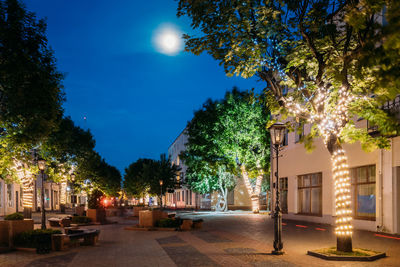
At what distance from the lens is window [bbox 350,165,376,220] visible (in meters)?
17.7

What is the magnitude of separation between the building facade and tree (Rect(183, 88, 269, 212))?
701 cm

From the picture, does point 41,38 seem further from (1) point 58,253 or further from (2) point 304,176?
(2) point 304,176

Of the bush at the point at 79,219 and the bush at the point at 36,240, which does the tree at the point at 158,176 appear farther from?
the bush at the point at 36,240

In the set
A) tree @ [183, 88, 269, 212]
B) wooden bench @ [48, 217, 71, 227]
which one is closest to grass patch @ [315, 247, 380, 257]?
wooden bench @ [48, 217, 71, 227]

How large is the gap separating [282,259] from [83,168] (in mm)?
37555

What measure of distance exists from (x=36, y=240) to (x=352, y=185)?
14.6 meters

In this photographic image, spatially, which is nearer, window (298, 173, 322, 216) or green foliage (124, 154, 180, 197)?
window (298, 173, 322, 216)

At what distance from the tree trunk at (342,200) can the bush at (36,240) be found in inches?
332

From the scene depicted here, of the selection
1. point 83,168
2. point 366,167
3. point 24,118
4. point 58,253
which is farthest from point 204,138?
point 58,253

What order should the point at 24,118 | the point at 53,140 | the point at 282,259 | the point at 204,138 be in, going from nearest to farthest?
the point at 282,259 < the point at 24,118 < the point at 53,140 < the point at 204,138

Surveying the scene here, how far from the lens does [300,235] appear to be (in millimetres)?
16062

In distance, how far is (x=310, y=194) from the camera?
2367cm

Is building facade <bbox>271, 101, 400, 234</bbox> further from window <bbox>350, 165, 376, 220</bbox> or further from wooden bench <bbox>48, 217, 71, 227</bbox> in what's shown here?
wooden bench <bbox>48, 217, 71, 227</bbox>

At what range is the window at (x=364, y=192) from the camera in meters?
17.7
